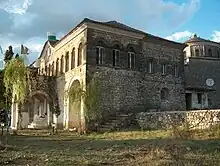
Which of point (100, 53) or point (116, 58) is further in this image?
→ point (116, 58)

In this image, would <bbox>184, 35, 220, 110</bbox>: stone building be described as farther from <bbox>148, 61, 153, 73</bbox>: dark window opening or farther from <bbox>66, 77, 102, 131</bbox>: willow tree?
<bbox>66, 77, 102, 131</bbox>: willow tree

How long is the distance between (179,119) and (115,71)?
7.12 metres

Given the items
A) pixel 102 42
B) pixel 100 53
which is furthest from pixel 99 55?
pixel 102 42

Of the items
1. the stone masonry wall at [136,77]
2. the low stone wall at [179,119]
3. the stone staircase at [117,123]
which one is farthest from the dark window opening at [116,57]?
the low stone wall at [179,119]

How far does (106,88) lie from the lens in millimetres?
23922

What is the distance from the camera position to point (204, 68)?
3941 centimetres

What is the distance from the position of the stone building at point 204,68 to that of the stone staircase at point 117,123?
11.8m

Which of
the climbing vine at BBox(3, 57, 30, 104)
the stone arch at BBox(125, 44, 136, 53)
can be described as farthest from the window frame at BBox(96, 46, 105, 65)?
the climbing vine at BBox(3, 57, 30, 104)

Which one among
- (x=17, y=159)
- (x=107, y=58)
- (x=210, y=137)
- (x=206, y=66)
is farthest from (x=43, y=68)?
(x=17, y=159)

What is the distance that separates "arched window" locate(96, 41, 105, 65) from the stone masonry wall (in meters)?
0.28

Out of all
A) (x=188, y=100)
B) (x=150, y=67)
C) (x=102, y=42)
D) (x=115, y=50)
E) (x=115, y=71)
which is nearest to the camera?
(x=102, y=42)

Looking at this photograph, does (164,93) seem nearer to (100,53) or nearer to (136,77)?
(136,77)

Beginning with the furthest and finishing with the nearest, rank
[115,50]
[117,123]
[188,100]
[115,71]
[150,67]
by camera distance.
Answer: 1. [188,100]
2. [150,67]
3. [115,50]
4. [115,71]
5. [117,123]

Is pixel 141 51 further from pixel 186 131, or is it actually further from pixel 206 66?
pixel 206 66
